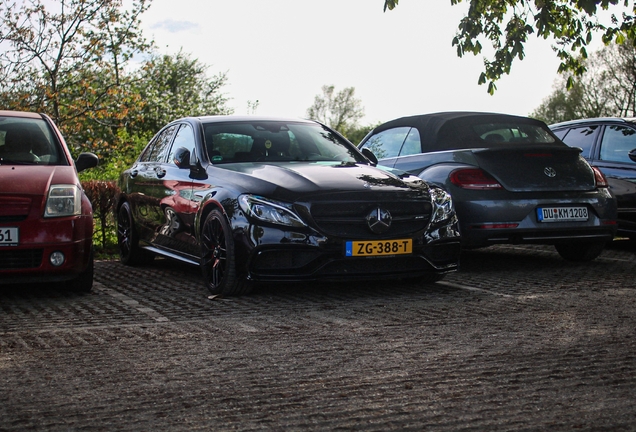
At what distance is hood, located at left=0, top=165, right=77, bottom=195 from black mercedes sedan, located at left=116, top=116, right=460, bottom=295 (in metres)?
1.02

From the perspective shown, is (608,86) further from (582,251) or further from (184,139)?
(184,139)

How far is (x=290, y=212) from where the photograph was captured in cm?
679

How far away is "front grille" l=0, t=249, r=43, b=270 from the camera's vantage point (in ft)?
22.9

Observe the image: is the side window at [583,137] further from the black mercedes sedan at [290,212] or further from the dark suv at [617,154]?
the black mercedes sedan at [290,212]

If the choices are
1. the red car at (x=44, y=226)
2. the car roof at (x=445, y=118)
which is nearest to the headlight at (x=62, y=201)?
the red car at (x=44, y=226)

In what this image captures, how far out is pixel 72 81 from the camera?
19.8 m

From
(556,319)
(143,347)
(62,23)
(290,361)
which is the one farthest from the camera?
(62,23)

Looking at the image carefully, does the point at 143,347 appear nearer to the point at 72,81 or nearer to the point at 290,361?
the point at 290,361

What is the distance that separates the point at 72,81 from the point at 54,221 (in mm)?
13451

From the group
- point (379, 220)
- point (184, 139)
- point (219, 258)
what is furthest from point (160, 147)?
point (379, 220)

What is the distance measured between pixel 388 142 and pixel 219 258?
3.89 metres

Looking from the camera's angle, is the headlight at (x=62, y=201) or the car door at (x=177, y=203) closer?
the headlight at (x=62, y=201)

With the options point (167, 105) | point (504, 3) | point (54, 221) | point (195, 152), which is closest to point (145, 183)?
point (195, 152)

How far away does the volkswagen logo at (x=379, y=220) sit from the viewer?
690cm
